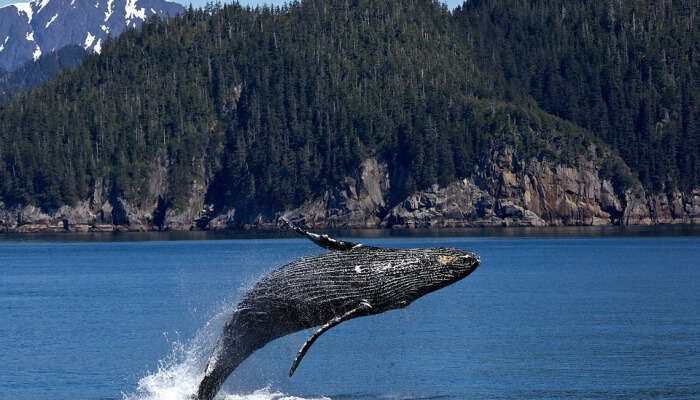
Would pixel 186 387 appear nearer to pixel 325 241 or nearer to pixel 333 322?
pixel 333 322

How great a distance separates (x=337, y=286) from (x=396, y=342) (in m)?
26.2

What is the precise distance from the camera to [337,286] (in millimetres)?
22922

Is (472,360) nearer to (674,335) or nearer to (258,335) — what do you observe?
(674,335)

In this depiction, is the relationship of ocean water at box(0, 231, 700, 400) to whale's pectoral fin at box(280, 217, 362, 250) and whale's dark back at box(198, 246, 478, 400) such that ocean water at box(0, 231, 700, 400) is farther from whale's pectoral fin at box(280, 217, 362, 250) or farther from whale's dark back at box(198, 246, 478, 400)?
whale's pectoral fin at box(280, 217, 362, 250)

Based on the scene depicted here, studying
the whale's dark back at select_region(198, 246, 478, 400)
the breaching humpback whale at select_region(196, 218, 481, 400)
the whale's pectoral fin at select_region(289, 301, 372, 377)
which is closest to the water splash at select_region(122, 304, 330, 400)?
the whale's dark back at select_region(198, 246, 478, 400)

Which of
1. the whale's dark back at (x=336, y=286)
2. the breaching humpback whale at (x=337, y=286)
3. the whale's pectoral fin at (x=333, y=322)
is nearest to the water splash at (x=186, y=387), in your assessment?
the whale's dark back at (x=336, y=286)

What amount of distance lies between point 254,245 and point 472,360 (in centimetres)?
13161

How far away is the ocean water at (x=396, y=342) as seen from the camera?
36375 millimetres

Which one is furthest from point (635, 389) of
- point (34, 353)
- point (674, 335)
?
point (34, 353)

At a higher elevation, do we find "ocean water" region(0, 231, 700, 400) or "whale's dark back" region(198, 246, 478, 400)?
"whale's dark back" region(198, 246, 478, 400)

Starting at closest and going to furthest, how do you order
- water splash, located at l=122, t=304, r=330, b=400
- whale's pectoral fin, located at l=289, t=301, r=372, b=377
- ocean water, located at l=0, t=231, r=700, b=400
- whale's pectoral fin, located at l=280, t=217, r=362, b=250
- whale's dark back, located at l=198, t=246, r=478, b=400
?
whale's pectoral fin, located at l=280, t=217, r=362, b=250, whale's pectoral fin, located at l=289, t=301, r=372, b=377, whale's dark back, located at l=198, t=246, r=478, b=400, water splash, located at l=122, t=304, r=330, b=400, ocean water, located at l=0, t=231, r=700, b=400

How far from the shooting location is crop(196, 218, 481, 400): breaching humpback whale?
22016 millimetres

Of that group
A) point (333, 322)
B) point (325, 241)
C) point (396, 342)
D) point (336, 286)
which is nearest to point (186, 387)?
point (336, 286)

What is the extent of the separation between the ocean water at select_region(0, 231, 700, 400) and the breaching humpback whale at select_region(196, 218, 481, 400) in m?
1.00
